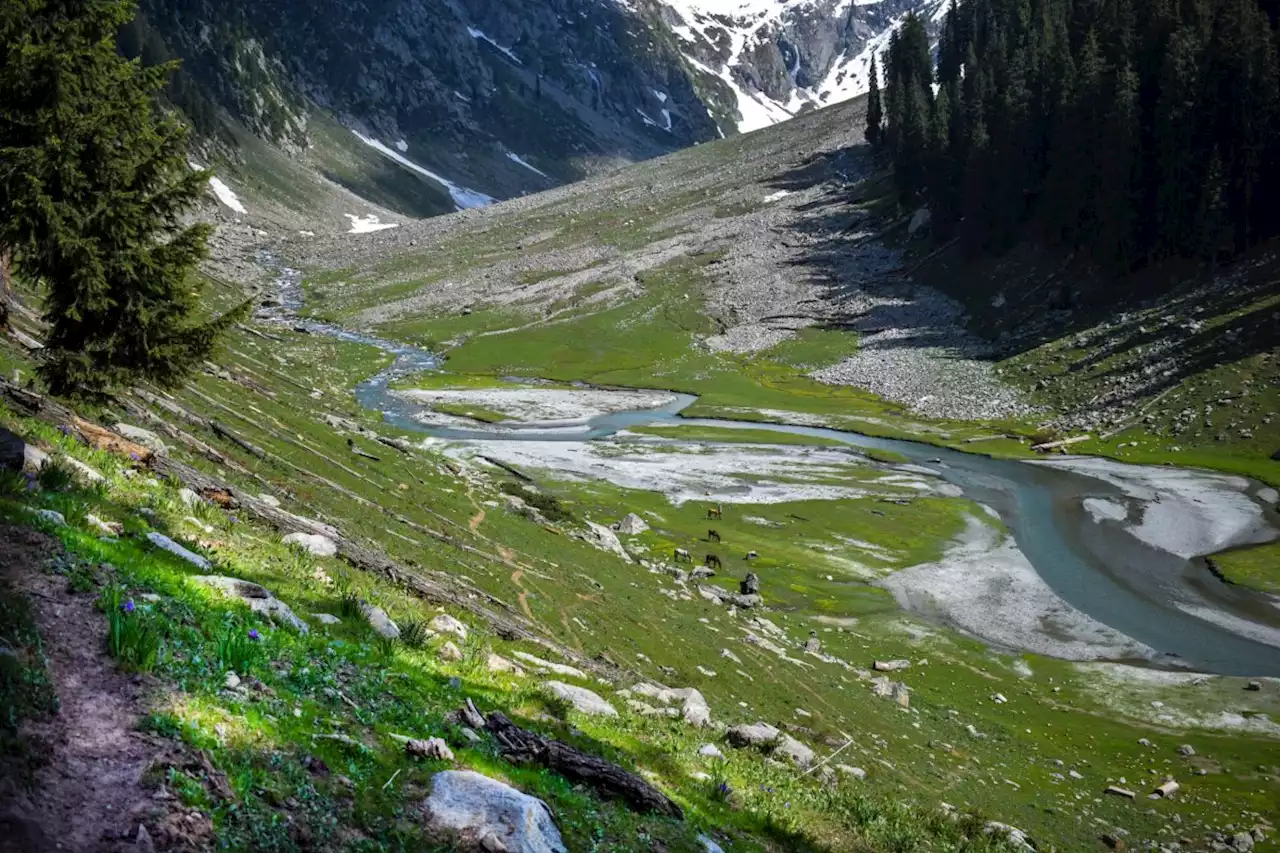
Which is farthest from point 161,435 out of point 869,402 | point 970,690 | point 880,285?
point 880,285

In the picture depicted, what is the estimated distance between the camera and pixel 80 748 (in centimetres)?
741

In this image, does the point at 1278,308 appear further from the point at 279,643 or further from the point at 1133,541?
the point at 279,643

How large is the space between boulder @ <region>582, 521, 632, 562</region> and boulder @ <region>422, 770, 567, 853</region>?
3463cm

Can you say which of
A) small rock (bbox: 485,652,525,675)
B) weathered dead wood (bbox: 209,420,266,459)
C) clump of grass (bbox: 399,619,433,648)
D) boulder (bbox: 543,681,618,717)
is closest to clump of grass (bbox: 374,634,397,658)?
clump of grass (bbox: 399,619,433,648)

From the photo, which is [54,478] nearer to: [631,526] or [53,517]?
[53,517]

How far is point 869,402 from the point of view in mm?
102375

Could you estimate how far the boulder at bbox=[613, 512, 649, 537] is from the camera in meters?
53.7

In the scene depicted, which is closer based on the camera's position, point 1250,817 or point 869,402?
point 1250,817

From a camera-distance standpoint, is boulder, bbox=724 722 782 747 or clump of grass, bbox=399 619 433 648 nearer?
clump of grass, bbox=399 619 433 648

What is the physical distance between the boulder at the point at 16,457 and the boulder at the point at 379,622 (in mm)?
5934

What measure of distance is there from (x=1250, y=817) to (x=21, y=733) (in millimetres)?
32450

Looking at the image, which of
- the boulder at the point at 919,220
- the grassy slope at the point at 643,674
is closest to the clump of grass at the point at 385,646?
the grassy slope at the point at 643,674

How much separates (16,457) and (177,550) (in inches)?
113

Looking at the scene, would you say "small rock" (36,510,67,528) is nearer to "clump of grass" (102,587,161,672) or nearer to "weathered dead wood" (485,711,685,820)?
"clump of grass" (102,587,161,672)
